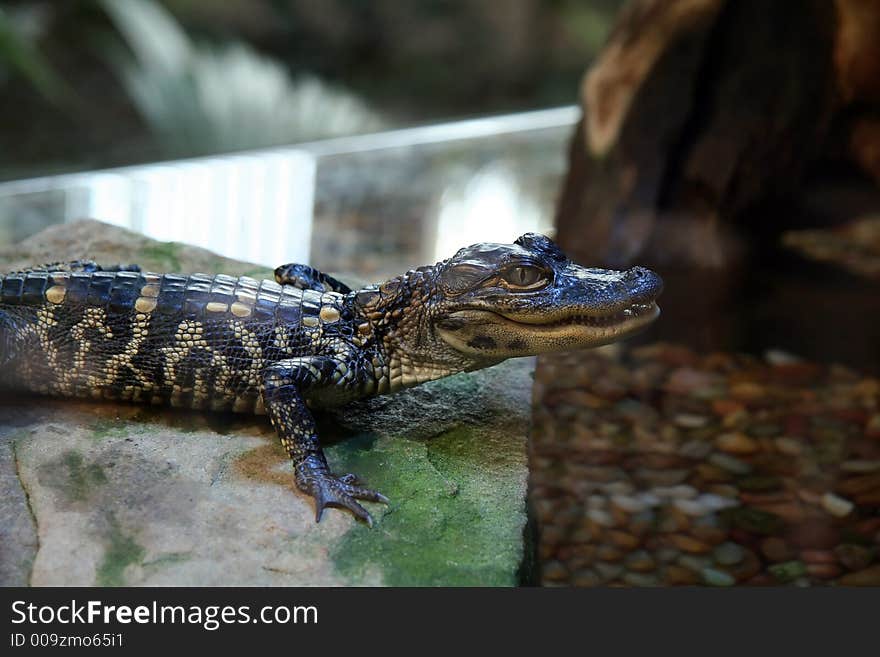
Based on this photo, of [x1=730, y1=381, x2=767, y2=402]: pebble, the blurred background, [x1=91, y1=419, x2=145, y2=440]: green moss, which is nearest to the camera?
[x1=91, y1=419, x2=145, y2=440]: green moss

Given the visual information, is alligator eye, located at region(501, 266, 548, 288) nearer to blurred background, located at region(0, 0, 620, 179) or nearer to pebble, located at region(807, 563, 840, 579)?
pebble, located at region(807, 563, 840, 579)

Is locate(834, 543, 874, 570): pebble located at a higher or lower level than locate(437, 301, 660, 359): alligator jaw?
lower

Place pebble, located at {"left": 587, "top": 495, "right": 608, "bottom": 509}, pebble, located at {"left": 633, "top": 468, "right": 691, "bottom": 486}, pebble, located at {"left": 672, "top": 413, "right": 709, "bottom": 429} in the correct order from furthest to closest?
pebble, located at {"left": 672, "top": 413, "right": 709, "bottom": 429} < pebble, located at {"left": 633, "top": 468, "right": 691, "bottom": 486} < pebble, located at {"left": 587, "top": 495, "right": 608, "bottom": 509}

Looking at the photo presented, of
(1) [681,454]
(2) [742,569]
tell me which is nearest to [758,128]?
(1) [681,454]

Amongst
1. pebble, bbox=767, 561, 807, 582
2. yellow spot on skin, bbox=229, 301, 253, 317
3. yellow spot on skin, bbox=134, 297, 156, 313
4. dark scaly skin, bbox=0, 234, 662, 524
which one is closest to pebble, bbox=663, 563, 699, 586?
pebble, bbox=767, 561, 807, 582

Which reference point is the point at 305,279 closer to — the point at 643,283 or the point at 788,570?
the point at 643,283

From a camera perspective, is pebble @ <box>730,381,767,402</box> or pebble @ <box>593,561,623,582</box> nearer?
pebble @ <box>593,561,623,582</box>

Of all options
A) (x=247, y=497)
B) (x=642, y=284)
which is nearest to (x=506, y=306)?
(x=642, y=284)

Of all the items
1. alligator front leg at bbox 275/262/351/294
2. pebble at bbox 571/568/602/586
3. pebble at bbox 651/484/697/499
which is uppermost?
alligator front leg at bbox 275/262/351/294
